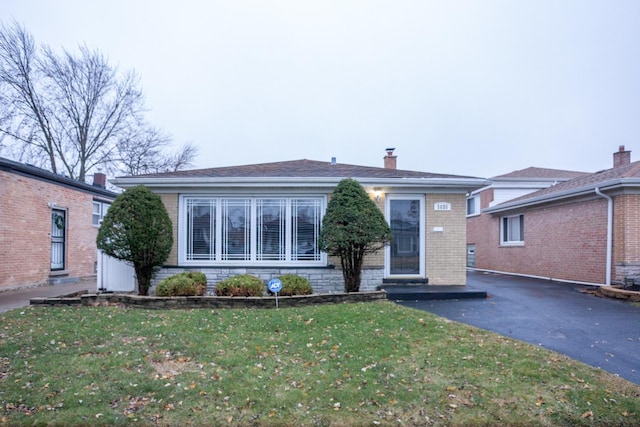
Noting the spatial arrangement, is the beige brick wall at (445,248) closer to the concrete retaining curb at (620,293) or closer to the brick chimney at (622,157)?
the concrete retaining curb at (620,293)

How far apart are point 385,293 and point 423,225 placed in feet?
7.65

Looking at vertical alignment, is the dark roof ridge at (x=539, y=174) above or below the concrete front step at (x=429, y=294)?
above

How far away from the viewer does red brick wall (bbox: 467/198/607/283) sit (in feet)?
33.3

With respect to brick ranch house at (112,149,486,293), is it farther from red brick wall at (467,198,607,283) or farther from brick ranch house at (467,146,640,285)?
red brick wall at (467,198,607,283)

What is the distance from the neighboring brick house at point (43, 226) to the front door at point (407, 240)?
10215mm

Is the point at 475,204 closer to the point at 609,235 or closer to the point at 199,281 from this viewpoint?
the point at 609,235

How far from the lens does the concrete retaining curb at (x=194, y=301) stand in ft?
23.0

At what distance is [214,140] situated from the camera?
30.0 metres

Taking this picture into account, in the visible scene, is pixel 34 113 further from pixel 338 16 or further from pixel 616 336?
pixel 616 336

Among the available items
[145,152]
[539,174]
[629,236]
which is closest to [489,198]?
[539,174]

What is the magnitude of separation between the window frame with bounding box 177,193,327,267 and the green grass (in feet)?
10.9

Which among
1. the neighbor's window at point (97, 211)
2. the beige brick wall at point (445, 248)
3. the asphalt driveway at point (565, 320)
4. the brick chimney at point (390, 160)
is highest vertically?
the brick chimney at point (390, 160)

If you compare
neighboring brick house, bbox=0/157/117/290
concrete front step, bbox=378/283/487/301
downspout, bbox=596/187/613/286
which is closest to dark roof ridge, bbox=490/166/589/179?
downspout, bbox=596/187/613/286

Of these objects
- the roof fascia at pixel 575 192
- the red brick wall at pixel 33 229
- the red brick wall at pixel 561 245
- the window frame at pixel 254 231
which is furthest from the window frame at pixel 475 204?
the red brick wall at pixel 33 229
